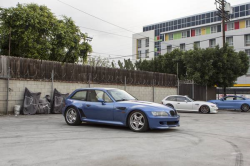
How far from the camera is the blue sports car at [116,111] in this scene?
28.4 feet

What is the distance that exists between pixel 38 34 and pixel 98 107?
705 inches

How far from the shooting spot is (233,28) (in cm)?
5647

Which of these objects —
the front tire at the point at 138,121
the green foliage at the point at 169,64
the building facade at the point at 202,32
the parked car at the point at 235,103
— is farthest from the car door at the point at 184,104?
the building facade at the point at 202,32

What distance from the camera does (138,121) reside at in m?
8.80

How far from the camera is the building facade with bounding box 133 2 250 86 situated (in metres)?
52.6

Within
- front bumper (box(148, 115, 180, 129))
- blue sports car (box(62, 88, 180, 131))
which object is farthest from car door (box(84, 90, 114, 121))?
front bumper (box(148, 115, 180, 129))

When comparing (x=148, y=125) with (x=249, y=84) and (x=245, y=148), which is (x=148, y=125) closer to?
(x=245, y=148)

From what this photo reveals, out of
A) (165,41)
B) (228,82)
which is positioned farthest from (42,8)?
(165,41)

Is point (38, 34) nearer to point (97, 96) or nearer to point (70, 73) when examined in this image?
point (70, 73)

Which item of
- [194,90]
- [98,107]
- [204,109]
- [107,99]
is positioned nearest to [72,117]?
[98,107]

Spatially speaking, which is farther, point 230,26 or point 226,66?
point 230,26

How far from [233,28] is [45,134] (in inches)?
2183

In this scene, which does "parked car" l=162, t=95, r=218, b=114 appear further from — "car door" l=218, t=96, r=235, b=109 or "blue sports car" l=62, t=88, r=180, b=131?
"blue sports car" l=62, t=88, r=180, b=131

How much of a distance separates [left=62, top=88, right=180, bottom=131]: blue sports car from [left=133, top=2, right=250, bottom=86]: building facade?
42963mm
